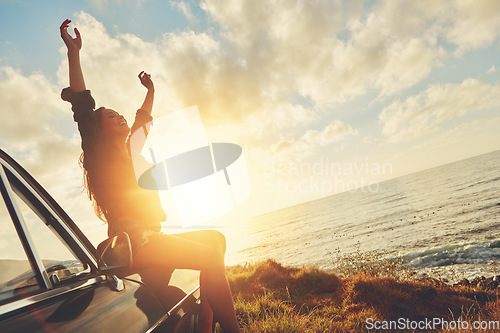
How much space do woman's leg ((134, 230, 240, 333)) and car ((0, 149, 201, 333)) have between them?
152 mm

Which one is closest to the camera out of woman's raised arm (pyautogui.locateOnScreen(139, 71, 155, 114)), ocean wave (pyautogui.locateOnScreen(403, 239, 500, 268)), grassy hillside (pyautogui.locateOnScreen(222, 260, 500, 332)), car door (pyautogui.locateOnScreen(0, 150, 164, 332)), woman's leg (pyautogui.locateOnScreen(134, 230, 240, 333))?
car door (pyautogui.locateOnScreen(0, 150, 164, 332))

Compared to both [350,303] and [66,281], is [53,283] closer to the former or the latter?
[66,281]

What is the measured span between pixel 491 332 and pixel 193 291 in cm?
336

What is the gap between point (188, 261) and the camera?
1673mm

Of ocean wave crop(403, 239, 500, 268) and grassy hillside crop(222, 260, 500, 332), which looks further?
ocean wave crop(403, 239, 500, 268)

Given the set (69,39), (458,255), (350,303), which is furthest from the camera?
(458,255)

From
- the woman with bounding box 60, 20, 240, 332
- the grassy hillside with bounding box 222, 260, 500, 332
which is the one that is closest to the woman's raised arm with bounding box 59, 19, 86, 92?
the woman with bounding box 60, 20, 240, 332

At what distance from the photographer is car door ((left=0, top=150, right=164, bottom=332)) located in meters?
0.98

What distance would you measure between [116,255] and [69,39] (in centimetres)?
173

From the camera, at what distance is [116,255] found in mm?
1475

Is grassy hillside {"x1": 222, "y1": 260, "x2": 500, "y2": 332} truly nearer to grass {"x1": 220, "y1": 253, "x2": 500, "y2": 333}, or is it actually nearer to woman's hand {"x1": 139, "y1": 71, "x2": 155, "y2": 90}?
grass {"x1": 220, "y1": 253, "x2": 500, "y2": 333}

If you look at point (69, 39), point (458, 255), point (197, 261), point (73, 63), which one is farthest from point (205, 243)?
point (458, 255)

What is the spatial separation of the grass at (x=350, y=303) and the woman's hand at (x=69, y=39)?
4.14 metres

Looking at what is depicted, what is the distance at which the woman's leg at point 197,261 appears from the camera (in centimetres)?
162
